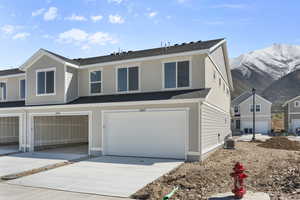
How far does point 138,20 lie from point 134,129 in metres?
5.62

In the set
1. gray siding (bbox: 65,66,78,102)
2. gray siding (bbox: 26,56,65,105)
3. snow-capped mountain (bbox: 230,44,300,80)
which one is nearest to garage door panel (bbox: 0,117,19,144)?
gray siding (bbox: 26,56,65,105)

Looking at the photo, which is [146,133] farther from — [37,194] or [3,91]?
[3,91]

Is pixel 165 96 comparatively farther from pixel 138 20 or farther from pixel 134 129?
pixel 138 20

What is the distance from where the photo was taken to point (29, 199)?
620 centimetres

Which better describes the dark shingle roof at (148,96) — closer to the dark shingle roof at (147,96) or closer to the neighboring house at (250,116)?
→ the dark shingle roof at (147,96)

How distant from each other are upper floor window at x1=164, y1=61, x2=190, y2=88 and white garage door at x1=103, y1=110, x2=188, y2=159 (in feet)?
6.71

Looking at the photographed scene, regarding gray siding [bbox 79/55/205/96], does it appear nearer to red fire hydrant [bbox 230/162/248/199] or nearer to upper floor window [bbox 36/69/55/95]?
upper floor window [bbox 36/69/55/95]

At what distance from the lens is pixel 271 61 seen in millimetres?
147125

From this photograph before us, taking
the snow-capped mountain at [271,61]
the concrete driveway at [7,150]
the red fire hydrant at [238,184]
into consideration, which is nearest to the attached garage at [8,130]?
the concrete driveway at [7,150]

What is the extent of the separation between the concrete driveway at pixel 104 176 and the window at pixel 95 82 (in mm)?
5240

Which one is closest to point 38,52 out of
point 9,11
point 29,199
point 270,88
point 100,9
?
point 9,11

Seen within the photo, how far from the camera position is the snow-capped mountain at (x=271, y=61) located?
453ft

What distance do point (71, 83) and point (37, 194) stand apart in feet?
31.6

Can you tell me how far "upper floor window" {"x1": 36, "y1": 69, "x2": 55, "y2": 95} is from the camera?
1541 centimetres
